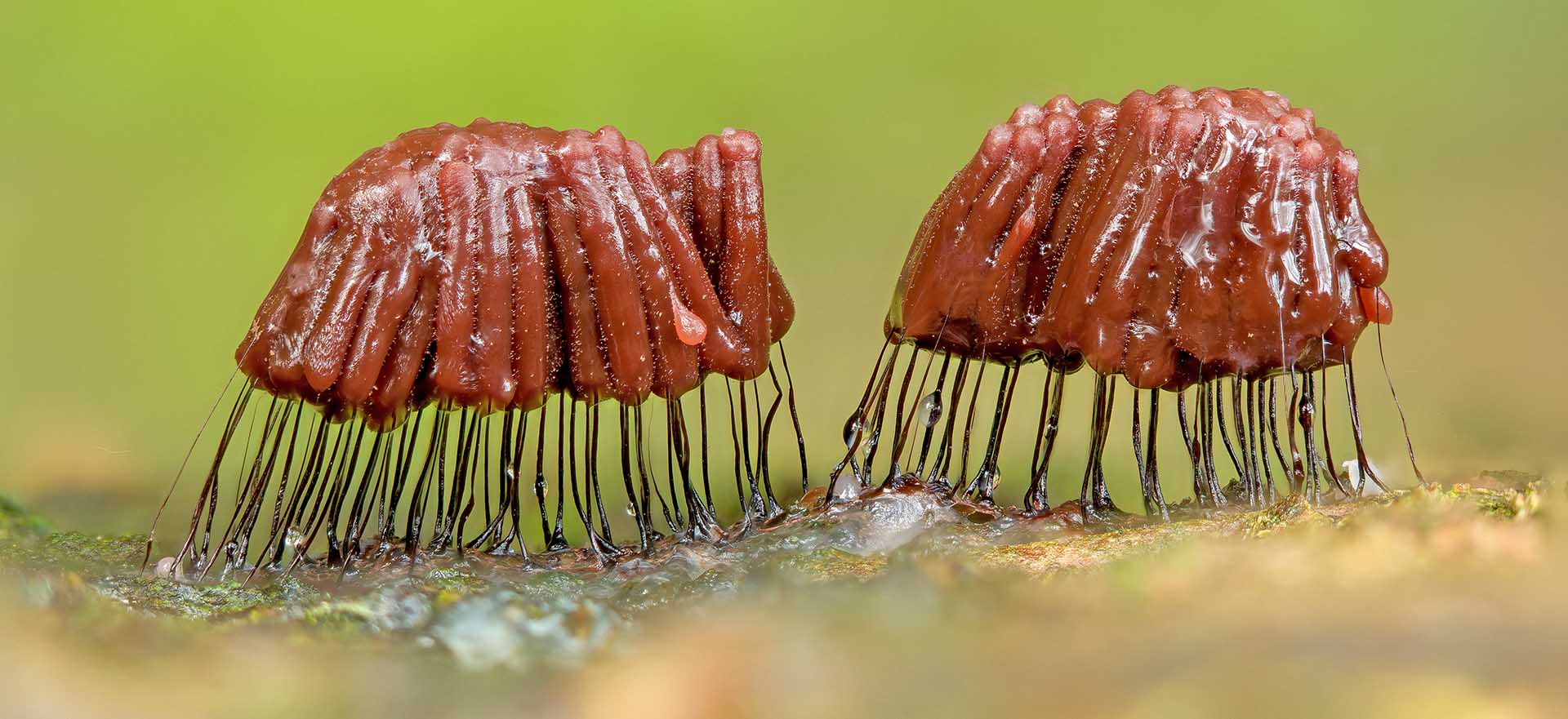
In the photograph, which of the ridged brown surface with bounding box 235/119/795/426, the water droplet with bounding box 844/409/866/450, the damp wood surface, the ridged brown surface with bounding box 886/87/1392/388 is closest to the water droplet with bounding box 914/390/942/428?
the water droplet with bounding box 844/409/866/450

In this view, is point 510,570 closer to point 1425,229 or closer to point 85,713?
point 85,713

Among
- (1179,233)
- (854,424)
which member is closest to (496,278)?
(854,424)

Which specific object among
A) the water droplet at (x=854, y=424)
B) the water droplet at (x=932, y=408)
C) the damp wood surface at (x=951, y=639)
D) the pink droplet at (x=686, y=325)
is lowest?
the damp wood surface at (x=951, y=639)

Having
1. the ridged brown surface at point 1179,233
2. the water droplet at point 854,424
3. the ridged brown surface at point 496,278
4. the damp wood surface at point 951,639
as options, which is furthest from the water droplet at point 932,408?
the damp wood surface at point 951,639

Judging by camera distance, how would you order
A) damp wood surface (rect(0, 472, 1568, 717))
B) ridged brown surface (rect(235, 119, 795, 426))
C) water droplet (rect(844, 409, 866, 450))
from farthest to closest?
water droplet (rect(844, 409, 866, 450)) < ridged brown surface (rect(235, 119, 795, 426)) < damp wood surface (rect(0, 472, 1568, 717))

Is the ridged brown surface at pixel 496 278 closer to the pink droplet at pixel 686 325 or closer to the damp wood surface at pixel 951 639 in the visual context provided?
the pink droplet at pixel 686 325

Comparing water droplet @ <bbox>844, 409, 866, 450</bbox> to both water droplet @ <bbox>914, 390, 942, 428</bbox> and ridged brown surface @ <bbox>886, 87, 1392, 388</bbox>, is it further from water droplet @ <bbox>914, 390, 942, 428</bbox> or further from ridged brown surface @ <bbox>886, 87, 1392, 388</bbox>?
ridged brown surface @ <bbox>886, 87, 1392, 388</bbox>

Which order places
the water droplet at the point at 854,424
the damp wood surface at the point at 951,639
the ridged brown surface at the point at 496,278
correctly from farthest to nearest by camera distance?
the water droplet at the point at 854,424 → the ridged brown surface at the point at 496,278 → the damp wood surface at the point at 951,639
